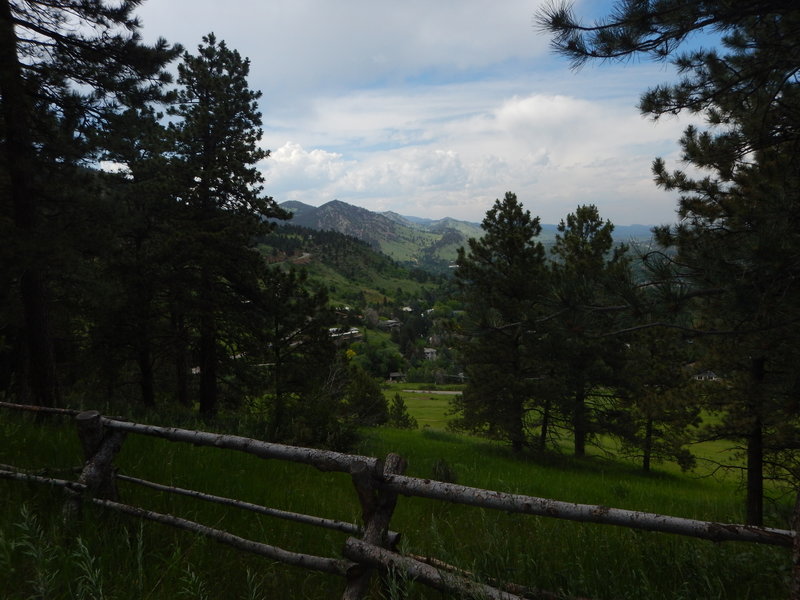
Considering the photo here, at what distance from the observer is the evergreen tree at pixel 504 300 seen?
58.7 feet

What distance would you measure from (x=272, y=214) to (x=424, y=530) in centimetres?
1337

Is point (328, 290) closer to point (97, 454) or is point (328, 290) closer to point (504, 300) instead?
point (504, 300)

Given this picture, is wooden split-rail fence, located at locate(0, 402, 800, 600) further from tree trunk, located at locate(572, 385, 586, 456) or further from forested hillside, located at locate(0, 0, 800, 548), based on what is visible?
tree trunk, located at locate(572, 385, 586, 456)

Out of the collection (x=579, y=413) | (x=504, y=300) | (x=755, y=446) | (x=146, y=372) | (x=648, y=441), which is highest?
(x=504, y=300)

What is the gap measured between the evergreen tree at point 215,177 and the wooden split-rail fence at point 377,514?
11.2m

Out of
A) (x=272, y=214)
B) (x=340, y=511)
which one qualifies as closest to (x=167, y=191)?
(x=272, y=214)

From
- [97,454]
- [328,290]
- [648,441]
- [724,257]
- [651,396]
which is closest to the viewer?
[97,454]

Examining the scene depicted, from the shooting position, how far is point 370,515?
10.2ft

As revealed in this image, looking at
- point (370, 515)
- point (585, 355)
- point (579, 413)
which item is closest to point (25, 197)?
point (370, 515)

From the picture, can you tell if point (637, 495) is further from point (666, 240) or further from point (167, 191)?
point (167, 191)

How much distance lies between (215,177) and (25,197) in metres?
6.59

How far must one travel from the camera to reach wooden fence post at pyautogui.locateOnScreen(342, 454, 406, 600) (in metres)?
2.95

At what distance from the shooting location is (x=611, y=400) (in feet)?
71.4

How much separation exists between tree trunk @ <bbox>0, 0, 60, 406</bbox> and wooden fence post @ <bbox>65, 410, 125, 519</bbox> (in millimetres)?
5904
